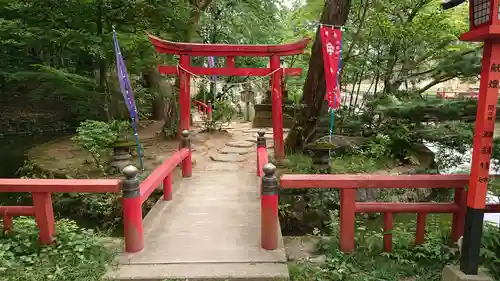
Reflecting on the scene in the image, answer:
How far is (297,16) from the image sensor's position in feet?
39.4

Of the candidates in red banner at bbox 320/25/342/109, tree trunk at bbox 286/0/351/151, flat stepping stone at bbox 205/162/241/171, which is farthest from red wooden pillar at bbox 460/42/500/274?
flat stepping stone at bbox 205/162/241/171

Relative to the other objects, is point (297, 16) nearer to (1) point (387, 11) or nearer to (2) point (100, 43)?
(1) point (387, 11)

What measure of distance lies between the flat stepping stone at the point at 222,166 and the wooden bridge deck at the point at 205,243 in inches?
98.6

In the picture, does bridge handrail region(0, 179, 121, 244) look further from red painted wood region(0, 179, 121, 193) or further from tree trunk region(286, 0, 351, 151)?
tree trunk region(286, 0, 351, 151)

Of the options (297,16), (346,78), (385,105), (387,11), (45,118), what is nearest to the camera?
(385,105)

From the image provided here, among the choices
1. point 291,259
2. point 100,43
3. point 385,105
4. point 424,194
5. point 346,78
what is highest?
point 100,43

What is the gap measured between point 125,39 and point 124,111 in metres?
4.93

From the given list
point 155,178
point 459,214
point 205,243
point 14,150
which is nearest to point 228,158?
point 155,178

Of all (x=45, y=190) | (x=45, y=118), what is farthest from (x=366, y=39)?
(x=45, y=118)

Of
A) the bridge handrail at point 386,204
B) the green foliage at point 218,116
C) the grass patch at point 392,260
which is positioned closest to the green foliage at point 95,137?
the green foliage at point 218,116

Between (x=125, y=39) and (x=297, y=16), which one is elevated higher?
(x=297, y=16)

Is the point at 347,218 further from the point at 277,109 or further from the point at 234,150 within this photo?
the point at 234,150

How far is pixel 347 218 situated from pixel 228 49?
6.49m

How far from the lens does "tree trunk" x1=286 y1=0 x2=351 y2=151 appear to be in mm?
8297
